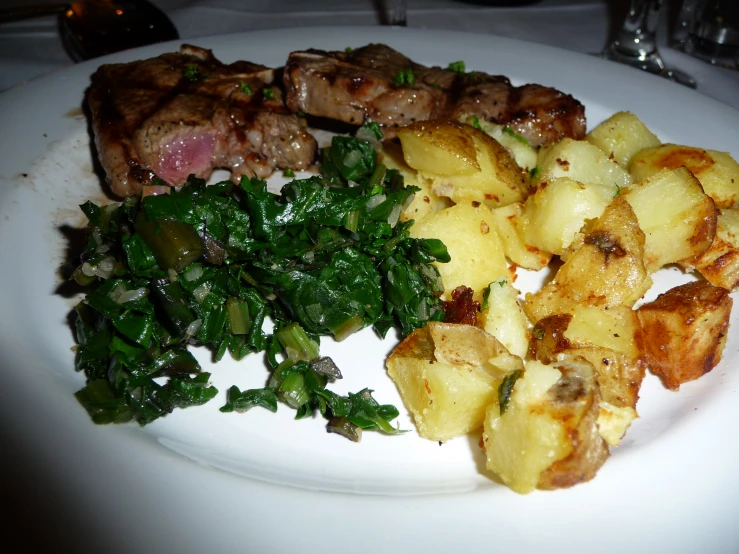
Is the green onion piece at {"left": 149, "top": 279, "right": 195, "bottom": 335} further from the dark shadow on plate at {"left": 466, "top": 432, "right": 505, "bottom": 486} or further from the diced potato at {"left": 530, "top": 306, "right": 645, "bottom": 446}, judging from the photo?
the diced potato at {"left": 530, "top": 306, "right": 645, "bottom": 446}

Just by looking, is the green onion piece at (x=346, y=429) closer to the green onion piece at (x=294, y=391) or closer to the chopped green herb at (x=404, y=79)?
the green onion piece at (x=294, y=391)

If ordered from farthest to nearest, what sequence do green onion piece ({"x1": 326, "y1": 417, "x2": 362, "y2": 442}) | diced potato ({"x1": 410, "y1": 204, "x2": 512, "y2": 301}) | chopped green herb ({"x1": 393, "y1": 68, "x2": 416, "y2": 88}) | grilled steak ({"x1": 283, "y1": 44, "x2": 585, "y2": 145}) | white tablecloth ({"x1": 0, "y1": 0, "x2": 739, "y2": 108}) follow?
white tablecloth ({"x1": 0, "y1": 0, "x2": 739, "y2": 108}) → chopped green herb ({"x1": 393, "y1": 68, "x2": 416, "y2": 88}) → grilled steak ({"x1": 283, "y1": 44, "x2": 585, "y2": 145}) → diced potato ({"x1": 410, "y1": 204, "x2": 512, "y2": 301}) → green onion piece ({"x1": 326, "y1": 417, "x2": 362, "y2": 442})

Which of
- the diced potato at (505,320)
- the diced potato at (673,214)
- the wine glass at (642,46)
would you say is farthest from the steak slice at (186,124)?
the wine glass at (642,46)

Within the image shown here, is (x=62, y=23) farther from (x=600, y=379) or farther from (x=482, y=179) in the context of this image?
(x=600, y=379)

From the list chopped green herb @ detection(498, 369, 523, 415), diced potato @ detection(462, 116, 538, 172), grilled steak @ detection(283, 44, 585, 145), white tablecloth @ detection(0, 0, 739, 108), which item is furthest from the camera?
white tablecloth @ detection(0, 0, 739, 108)

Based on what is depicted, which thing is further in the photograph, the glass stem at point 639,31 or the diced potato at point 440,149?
the glass stem at point 639,31

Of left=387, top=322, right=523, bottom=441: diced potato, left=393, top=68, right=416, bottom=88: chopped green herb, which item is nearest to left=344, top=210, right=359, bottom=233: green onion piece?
left=387, top=322, right=523, bottom=441: diced potato

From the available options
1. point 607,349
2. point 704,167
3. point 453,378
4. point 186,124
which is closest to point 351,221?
point 453,378

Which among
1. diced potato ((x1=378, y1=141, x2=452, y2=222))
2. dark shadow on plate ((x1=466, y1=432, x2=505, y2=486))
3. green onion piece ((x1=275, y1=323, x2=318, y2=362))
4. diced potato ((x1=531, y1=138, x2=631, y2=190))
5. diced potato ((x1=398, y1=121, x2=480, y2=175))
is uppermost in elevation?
diced potato ((x1=398, y1=121, x2=480, y2=175))

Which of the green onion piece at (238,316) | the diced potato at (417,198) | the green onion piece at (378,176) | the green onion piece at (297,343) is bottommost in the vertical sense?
the green onion piece at (297,343)
